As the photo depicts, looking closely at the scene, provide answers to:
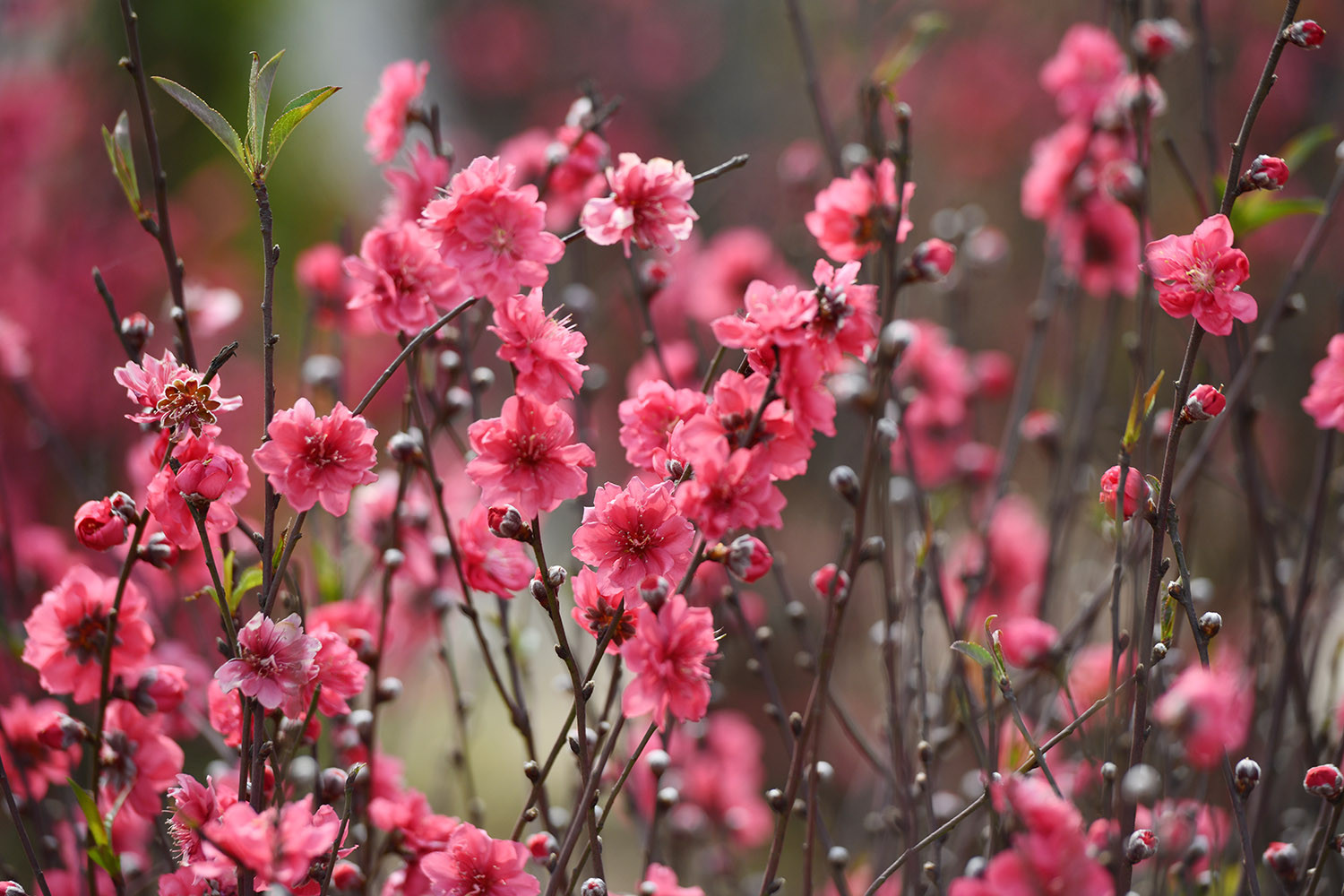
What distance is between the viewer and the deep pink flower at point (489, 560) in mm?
744

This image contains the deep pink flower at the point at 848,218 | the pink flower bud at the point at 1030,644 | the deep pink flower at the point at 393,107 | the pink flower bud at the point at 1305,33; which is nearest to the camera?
the pink flower bud at the point at 1305,33

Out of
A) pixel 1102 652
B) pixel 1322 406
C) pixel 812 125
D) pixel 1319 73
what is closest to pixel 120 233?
pixel 812 125

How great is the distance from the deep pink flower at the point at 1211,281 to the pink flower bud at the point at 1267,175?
0.06 metres

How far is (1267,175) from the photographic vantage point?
69cm

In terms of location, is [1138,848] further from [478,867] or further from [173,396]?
[173,396]

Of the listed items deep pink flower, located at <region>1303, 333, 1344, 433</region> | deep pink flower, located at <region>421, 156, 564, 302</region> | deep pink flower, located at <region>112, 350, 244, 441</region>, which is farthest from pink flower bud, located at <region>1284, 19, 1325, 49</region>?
deep pink flower, located at <region>112, 350, 244, 441</region>

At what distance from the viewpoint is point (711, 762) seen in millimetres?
1539

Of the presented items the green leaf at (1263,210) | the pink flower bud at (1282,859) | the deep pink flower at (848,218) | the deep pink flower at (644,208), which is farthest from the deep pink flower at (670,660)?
the green leaf at (1263,210)

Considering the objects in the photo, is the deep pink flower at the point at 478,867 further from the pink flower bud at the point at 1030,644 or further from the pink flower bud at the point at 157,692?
the pink flower bud at the point at 1030,644

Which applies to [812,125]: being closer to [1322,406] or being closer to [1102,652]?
[1102,652]

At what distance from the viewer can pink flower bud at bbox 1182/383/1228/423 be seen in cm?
65

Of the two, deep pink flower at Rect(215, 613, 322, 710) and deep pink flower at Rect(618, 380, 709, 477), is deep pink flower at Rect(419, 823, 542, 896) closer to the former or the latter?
deep pink flower at Rect(215, 613, 322, 710)

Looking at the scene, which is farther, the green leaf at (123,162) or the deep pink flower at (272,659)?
the green leaf at (123,162)

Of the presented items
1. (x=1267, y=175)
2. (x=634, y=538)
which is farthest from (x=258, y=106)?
(x=1267, y=175)
